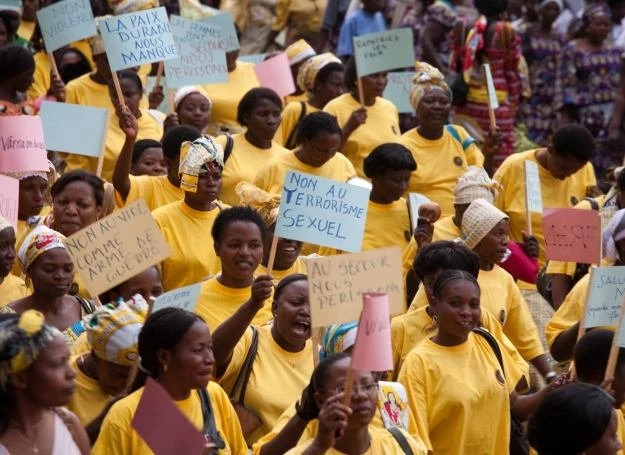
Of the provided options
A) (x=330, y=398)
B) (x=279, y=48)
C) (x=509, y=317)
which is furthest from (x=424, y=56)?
(x=330, y=398)

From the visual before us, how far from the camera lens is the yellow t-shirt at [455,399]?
8031mm

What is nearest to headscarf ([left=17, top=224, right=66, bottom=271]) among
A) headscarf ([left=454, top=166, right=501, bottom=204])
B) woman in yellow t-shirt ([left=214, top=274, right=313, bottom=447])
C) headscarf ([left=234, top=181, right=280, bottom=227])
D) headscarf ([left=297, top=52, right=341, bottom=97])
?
woman in yellow t-shirt ([left=214, top=274, right=313, bottom=447])

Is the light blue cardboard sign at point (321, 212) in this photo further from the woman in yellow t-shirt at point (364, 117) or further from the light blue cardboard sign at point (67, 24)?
the light blue cardboard sign at point (67, 24)

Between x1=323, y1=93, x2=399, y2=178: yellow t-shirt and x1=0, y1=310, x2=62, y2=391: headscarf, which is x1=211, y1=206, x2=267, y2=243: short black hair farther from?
x1=323, y1=93, x2=399, y2=178: yellow t-shirt

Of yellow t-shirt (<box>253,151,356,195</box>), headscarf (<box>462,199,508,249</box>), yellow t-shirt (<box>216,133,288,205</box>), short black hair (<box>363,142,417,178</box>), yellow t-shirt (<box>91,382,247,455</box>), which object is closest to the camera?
yellow t-shirt (<box>91,382,247,455</box>)

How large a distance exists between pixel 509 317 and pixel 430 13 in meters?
7.70

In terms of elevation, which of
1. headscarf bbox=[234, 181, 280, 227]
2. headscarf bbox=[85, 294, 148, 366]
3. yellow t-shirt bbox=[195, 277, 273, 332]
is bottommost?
yellow t-shirt bbox=[195, 277, 273, 332]

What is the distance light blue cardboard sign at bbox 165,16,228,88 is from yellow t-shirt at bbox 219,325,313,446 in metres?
4.87

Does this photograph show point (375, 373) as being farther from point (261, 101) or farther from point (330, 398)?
point (261, 101)

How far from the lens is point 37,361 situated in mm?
5941

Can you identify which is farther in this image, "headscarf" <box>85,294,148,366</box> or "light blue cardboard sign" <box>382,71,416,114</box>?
"light blue cardboard sign" <box>382,71,416,114</box>

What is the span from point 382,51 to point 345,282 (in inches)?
264

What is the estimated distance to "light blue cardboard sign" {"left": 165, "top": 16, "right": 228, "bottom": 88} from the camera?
41.7ft

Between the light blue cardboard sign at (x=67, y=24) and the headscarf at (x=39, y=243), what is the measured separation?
14.5 feet
